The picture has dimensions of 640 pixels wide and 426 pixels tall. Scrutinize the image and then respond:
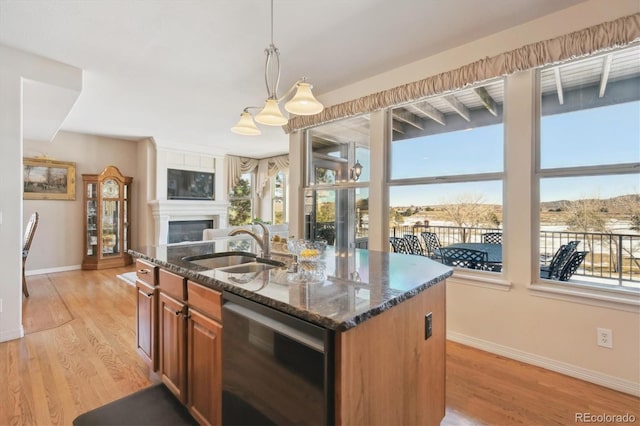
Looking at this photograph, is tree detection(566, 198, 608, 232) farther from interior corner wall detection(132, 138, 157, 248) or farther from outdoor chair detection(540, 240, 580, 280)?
interior corner wall detection(132, 138, 157, 248)

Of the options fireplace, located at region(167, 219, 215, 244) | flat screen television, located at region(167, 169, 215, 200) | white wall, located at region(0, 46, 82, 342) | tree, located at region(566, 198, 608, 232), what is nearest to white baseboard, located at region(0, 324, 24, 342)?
white wall, located at region(0, 46, 82, 342)

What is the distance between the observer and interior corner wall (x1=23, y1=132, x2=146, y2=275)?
5.41 metres

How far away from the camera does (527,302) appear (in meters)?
2.47

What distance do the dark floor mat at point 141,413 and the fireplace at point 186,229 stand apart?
489 centimetres

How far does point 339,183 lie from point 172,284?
102 inches

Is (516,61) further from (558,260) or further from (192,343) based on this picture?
(192,343)

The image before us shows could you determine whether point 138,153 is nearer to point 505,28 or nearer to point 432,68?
point 432,68

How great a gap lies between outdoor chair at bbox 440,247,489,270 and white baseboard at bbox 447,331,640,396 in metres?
0.65

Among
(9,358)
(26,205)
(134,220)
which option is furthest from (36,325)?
(134,220)

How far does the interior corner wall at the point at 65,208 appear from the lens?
5.41 metres

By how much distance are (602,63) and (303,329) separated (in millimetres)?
2946

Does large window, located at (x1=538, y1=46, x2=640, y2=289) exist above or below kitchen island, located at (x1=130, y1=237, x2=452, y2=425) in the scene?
above

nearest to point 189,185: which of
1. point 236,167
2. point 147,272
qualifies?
point 236,167

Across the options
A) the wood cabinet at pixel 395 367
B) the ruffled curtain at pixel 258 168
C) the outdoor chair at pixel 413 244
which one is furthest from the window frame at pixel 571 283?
the ruffled curtain at pixel 258 168
